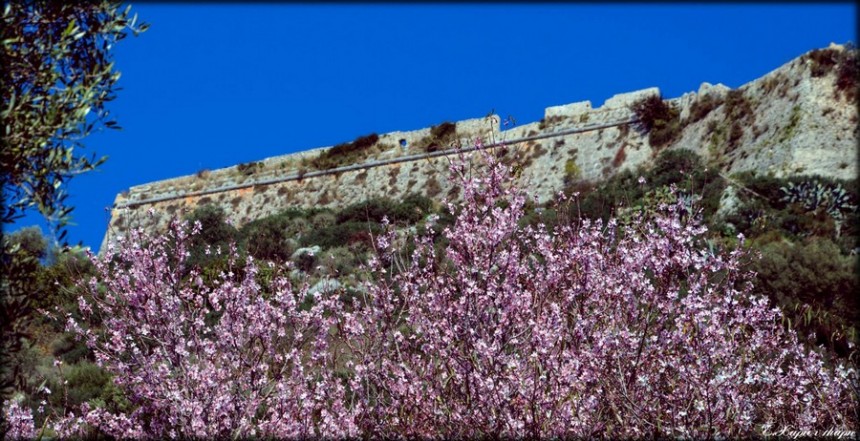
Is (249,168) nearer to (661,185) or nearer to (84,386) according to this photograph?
(661,185)

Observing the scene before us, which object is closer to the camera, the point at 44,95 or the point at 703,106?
the point at 44,95

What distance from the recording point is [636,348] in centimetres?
695

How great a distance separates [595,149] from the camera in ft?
120

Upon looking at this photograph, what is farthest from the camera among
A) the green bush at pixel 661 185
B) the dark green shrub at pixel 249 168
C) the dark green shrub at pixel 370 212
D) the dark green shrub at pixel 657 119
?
the dark green shrub at pixel 249 168

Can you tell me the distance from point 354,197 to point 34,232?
14367 millimetres

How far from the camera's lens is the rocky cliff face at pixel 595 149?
87.9 ft

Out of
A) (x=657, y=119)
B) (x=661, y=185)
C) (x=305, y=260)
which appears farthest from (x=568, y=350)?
(x=657, y=119)

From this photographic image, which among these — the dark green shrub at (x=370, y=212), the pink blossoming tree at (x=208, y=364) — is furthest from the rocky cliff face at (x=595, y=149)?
the pink blossoming tree at (x=208, y=364)

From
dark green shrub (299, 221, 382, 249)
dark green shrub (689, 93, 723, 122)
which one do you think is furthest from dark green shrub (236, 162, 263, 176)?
dark green shrub (689, 93, 723, 122)

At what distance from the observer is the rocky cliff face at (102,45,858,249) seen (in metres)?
26.8

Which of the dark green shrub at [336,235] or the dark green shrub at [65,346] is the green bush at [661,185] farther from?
the dark green shrub at [65,346]

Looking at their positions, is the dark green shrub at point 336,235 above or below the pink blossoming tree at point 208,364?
above

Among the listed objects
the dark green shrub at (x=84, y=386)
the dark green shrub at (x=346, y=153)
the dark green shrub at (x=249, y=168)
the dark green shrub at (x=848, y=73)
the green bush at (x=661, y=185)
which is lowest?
the dark green shrub at (x=84, y=386)

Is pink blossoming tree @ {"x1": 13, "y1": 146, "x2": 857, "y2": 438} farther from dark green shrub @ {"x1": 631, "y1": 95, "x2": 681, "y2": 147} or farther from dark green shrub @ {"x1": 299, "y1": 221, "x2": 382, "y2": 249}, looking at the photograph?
dark green shrub @ {"x1": 631, "y1": 95, "x2": 681, "y2": 147}
